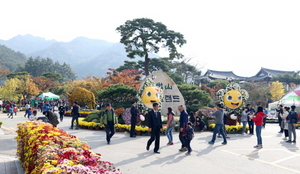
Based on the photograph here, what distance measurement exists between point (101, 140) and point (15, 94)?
29.8 meters

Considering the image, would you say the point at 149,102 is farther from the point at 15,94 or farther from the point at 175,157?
the point at 15,94

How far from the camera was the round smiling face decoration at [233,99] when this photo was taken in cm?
→ 1416

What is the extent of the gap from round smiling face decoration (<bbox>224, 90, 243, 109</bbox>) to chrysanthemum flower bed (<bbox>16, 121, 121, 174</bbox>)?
11.0 meters

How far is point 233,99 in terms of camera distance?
14.2 m

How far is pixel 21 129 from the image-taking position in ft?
21.1

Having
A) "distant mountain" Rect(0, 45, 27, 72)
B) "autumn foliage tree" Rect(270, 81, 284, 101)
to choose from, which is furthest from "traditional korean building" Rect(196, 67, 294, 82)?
"distant mountain" Rect(0, 45, 27, 72)

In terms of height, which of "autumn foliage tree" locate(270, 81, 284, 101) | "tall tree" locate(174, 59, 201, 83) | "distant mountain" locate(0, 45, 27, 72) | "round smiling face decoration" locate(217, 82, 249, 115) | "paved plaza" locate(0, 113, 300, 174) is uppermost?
"distant mountain" locate(0, 45, 27, 72)

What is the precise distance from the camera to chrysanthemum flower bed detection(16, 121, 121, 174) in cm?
327

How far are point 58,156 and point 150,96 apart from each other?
9.48 metres

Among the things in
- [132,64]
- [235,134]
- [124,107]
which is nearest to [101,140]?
[124,107]

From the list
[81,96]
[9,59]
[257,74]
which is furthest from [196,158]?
[9,59]

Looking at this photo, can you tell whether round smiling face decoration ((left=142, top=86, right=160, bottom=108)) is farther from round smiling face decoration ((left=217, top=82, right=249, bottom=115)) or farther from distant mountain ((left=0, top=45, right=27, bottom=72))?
distant mountain ((left=0, top=45, right=27, bottom=72))

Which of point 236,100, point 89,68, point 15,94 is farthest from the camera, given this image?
point 89,68

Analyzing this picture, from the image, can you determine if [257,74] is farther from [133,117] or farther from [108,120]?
[108,120]
